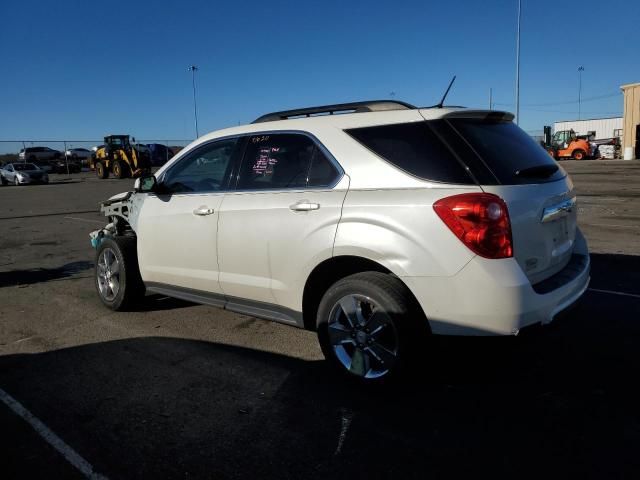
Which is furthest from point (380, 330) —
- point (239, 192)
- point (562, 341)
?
point (562, 341)

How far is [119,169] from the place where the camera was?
30.5 meters

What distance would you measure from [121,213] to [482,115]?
12.0 ft

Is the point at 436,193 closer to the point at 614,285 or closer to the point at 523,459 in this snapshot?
the point at 523,459

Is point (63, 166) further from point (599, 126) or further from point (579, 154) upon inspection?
point (599, 126)

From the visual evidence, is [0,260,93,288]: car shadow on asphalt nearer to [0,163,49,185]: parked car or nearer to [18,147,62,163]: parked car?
[0,163,49,185]: parked car

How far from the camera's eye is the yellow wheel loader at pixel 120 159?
3019cm

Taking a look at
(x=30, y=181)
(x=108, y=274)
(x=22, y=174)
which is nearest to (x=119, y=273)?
(x=108, y=274)

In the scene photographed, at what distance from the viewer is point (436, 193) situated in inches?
118

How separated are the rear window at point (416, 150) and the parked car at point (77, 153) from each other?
42432mm

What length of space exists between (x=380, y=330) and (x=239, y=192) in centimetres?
156

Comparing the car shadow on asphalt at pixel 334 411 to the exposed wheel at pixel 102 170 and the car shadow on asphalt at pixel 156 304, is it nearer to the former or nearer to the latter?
the car shadow on asphalt at pixel 156 304

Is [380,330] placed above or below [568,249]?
below

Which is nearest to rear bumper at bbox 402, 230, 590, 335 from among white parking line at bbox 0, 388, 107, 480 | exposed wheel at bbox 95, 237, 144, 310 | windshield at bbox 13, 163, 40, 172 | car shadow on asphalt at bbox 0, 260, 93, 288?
white parking line at bbox 0, 388, 107, 480

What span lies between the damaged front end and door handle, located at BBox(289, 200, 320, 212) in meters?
2.12
